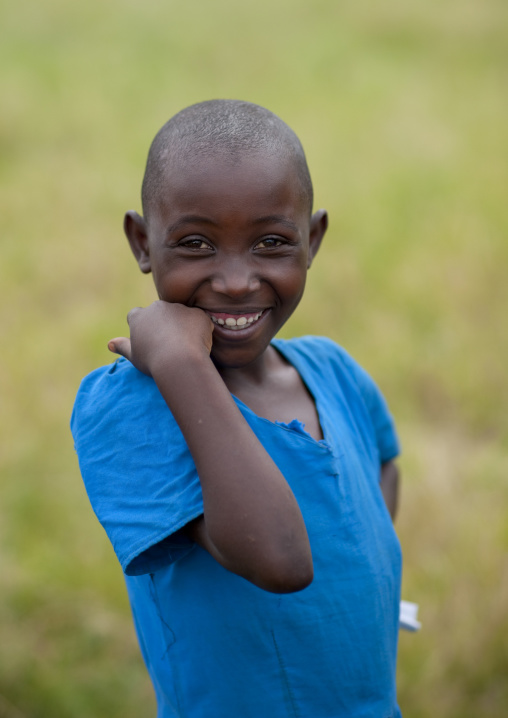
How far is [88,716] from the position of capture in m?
2.40

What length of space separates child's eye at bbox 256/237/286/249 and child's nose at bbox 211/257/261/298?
60mm

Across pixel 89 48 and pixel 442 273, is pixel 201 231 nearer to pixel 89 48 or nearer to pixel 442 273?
pixel 442 273

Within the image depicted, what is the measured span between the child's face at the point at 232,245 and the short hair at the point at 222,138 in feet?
0.09

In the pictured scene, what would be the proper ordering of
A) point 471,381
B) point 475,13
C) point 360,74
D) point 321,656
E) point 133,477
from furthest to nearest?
point 475,13 → point 360,74 → point 471,381 → point 321,656 → point 133,477

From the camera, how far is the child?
121 centimetres

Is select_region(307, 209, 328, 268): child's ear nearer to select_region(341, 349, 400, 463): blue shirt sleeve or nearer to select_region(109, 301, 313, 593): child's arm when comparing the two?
select_region(341, 349, 400, 463): blue shirt sleeve

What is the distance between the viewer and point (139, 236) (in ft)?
5.19

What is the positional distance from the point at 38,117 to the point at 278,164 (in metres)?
5.37

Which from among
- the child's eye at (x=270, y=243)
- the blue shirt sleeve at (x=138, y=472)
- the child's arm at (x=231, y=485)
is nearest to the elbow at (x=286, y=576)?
the child's arm at (x=231, y=485)

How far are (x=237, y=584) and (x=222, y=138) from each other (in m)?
0.79

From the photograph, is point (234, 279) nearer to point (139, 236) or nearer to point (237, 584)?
point (139, 236)

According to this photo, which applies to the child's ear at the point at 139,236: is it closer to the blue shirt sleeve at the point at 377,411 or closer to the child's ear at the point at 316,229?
the child's ear at the point at 316,229

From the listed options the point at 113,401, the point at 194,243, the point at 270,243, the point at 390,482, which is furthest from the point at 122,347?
the point at 390,482

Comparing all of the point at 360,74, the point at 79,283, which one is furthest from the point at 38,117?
the point at 360,74
